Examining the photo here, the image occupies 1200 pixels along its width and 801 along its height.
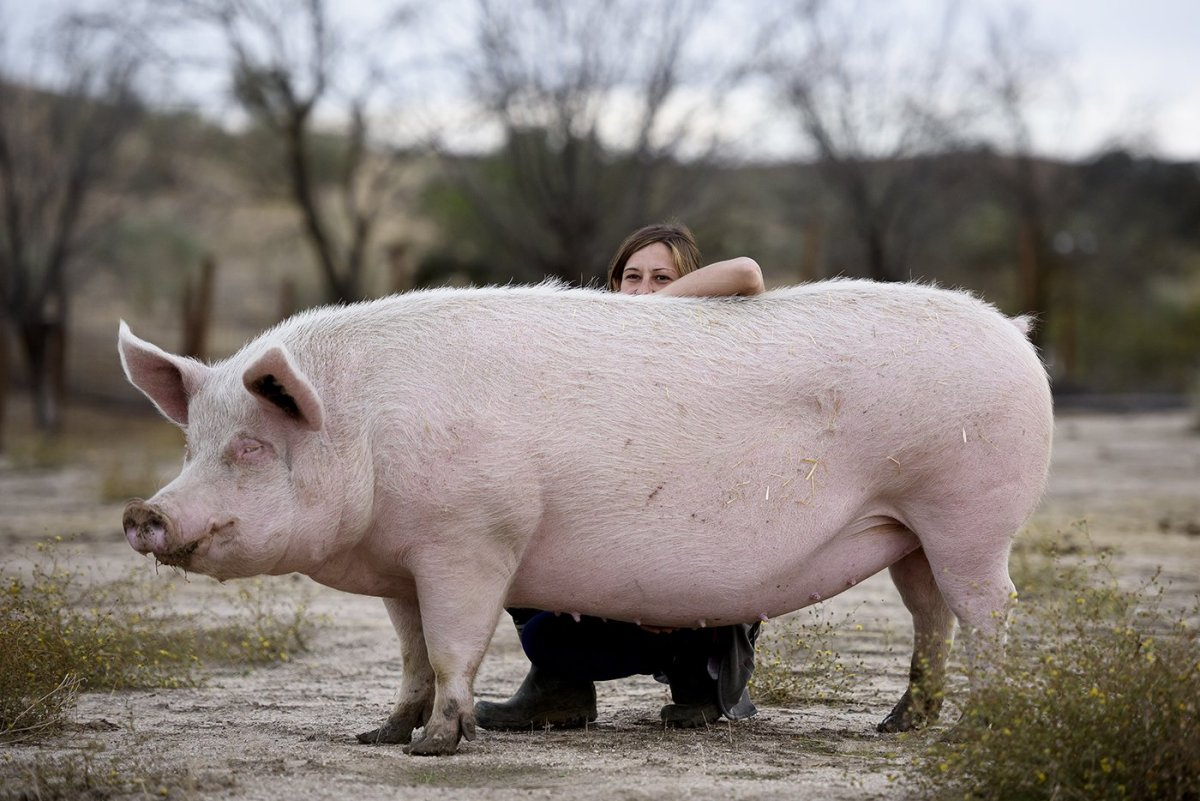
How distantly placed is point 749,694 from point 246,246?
41.4m

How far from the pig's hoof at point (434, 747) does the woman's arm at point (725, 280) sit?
1592 mm

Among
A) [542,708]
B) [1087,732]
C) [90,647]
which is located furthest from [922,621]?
[90,647]

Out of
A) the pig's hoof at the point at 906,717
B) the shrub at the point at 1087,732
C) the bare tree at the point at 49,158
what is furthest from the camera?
the bare tree at the point at 49,158

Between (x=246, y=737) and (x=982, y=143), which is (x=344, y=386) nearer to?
(x=246, y=737)

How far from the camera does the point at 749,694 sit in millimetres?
5145

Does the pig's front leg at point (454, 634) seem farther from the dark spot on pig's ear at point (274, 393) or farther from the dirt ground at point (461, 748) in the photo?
the dark spot on pig's ear at point (274, 393)

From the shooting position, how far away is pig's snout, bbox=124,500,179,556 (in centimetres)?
391

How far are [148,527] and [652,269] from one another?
7.02ft

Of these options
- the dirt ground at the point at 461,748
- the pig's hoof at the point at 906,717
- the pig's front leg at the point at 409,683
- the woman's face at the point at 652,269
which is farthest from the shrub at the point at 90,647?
the pig's hoof at the point at 906,717

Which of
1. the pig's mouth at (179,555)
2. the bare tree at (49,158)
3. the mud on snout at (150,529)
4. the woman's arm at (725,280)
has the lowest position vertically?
the pig's mouth at (179,555)

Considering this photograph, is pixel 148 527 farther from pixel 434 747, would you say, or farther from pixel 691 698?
pixel 691 698

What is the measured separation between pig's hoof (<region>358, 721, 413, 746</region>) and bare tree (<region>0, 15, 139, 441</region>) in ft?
50.0

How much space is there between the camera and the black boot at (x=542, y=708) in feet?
15.6

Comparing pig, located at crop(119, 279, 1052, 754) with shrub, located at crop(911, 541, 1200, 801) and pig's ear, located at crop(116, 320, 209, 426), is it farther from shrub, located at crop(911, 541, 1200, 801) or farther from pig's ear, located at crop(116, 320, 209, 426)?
shrub, located at crop(911, 541, 1200, 801)
